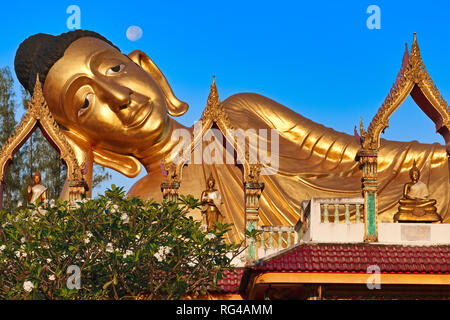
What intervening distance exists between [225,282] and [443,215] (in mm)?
6508

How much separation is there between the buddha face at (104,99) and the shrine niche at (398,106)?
23.6ft

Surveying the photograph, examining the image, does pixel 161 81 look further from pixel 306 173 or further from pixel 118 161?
pixel 306 173

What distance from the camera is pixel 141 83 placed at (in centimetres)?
2208

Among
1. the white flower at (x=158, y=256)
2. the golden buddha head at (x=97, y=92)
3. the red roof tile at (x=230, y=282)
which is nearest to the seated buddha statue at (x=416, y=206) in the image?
the red roof tile at (x=230, y=282)

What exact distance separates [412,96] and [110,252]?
6.37 metres

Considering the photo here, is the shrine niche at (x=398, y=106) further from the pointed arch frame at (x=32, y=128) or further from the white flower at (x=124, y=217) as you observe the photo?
the pointed arch frame at (x=32, y=128)

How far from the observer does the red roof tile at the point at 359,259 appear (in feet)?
45.9

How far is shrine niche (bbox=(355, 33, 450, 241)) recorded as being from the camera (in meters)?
15.6

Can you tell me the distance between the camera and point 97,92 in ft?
71.4

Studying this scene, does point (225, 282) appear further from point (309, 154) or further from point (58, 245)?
point (309, 154)

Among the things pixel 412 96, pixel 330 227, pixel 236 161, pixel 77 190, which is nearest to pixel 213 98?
pixel 236 161

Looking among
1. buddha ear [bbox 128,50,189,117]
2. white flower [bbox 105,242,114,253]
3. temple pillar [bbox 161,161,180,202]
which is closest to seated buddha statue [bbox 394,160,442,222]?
temple pillar [bbox 161,161,180,202]
